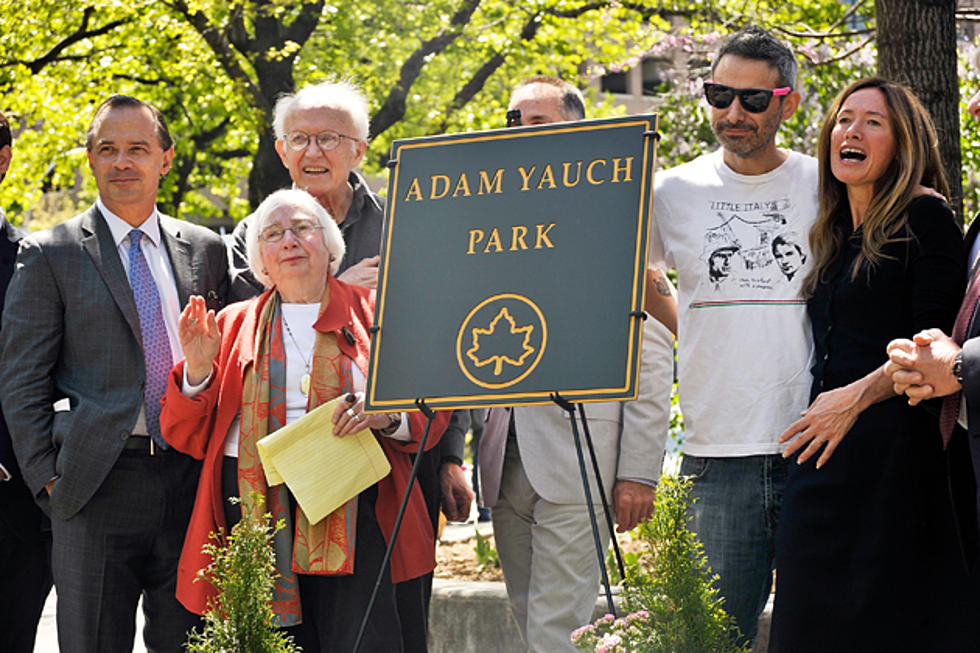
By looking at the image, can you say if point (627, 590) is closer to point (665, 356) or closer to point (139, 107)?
point (665, 356)

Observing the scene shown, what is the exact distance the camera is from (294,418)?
443cm

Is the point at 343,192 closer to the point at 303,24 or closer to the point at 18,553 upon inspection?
the point at 18,553

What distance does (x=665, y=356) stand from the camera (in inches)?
196

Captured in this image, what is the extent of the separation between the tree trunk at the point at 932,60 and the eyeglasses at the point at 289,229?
2.78 m

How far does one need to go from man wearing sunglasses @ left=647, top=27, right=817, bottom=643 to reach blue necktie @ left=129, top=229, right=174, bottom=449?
1.95 meters

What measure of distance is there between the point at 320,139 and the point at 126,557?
6.05 feet

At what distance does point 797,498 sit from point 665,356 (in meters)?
1.15

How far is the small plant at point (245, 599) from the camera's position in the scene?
12.6 feet

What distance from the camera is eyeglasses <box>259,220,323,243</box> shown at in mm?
4578

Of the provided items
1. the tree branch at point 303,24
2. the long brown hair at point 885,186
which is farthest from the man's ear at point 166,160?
the tree branch at point 303,24

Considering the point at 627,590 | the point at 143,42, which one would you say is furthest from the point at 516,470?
the point at 143,42

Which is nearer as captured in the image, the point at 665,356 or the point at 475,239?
the point at 475,239

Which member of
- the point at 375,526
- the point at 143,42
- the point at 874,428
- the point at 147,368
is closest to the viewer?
the point at 874,428

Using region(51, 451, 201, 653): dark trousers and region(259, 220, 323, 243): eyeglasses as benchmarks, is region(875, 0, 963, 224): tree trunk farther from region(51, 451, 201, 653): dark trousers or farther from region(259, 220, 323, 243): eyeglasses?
region(51, 451, 201, 653): dark trousers
